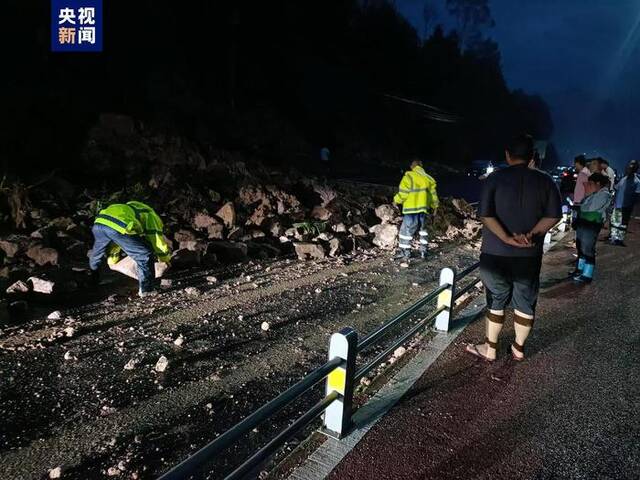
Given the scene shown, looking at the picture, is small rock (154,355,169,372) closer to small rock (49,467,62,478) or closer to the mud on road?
the mud on road

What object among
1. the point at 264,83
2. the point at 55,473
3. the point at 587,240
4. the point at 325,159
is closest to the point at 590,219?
the point at 587,240

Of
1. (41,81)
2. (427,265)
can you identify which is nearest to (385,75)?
(41,81)

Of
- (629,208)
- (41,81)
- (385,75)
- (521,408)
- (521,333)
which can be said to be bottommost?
(521,408)

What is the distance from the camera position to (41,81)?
38.5 feet

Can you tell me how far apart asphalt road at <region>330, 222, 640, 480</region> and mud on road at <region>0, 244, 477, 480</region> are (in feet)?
2.85

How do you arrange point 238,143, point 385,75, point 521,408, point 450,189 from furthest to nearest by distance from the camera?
point 385,75, point 450,189, point 238,143, point 521,408

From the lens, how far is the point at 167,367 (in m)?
3.84

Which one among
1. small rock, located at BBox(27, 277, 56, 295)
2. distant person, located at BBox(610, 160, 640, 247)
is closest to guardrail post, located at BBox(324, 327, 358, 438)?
small rock, located at BBox(27, 277, 56, 295)

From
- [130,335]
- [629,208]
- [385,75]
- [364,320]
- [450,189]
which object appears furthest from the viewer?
[385,75]

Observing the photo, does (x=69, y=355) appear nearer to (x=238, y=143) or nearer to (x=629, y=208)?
(x=629, y=208)

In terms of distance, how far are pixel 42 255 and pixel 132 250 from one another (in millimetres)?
1945

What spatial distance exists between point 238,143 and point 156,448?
47.5 feet

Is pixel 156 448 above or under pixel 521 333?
under

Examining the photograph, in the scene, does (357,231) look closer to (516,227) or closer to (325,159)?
(516,227)
